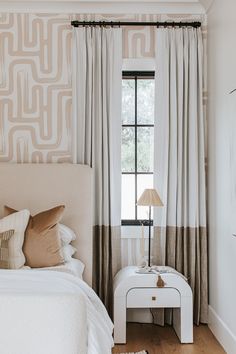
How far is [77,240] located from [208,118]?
1538 millimetres

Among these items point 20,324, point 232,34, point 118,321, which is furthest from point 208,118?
point 20,324

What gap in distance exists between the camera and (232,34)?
11.2 feet

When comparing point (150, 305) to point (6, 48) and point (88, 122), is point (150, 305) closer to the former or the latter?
point (88, 122)

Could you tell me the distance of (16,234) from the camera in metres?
3.41

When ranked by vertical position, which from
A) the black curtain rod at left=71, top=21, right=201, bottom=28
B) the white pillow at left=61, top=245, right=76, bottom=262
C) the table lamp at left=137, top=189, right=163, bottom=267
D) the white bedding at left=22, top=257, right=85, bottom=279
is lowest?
the white bedding at left=22, top=257, right=85, bottom=279

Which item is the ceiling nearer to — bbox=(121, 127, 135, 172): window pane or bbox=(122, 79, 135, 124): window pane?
bbox=(122, 79, 135, 124): window pane

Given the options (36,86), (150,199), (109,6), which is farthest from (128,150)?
(109,6)

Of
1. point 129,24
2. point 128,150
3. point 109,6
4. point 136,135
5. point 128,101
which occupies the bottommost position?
point 128,150

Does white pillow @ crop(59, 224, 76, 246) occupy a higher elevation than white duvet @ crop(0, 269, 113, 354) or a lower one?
higher

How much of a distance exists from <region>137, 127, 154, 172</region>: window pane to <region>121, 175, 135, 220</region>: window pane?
0.14 meters

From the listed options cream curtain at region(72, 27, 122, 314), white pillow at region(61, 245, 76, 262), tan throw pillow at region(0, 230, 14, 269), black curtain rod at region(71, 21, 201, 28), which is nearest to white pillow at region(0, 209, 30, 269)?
tan throw pillow at region(0, 230, 14, 269)

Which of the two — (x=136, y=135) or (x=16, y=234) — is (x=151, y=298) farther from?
(x=136, y=135)

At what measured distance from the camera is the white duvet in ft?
8.19

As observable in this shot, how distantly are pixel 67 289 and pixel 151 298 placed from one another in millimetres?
1078
